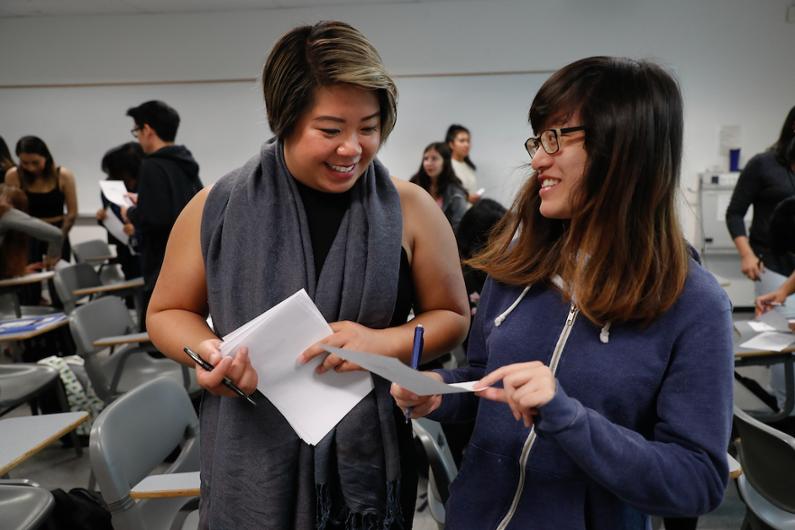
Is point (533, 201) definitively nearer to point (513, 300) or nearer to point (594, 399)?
point (513, 300)

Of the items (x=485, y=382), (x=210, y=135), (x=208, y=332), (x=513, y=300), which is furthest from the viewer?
(x=210, y=135)

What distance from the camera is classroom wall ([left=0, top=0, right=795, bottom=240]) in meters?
5.34

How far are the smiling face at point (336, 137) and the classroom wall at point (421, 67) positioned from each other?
182 inches

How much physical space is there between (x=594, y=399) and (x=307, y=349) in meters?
0.48

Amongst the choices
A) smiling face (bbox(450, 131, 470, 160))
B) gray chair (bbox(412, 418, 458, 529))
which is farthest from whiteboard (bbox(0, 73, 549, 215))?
gray chair (bbox(412, 418, 458, 529))

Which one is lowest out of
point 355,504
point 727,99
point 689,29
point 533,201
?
point 355,504

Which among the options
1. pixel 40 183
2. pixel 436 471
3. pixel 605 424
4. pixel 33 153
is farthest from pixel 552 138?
pixel 40 183

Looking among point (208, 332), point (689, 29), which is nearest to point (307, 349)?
point (208, 332)

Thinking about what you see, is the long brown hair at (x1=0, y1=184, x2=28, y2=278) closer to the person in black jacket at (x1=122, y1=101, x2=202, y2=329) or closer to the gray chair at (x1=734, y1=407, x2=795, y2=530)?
the person in black jacket at (x1=122, y1=101, x2=202, y2=329)

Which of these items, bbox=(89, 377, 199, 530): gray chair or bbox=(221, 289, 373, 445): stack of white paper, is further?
bbox=(89, 377, 199, 530): gray chair

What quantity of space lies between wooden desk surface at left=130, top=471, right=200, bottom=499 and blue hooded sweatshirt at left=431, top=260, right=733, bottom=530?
655 mm

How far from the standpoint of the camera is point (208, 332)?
1.09 m

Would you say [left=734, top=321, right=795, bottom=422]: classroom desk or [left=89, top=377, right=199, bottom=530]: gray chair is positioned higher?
[left=89, top=377, right=199, bottom=530]: gray chair

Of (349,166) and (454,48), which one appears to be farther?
(454,48)
